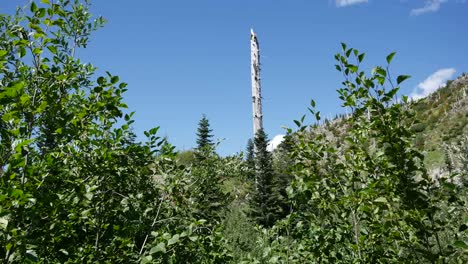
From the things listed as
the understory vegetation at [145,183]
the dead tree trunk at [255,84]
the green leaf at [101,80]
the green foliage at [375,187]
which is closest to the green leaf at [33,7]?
the understory vegetation at [145,183]

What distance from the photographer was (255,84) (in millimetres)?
16172

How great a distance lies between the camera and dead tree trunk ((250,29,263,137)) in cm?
1545

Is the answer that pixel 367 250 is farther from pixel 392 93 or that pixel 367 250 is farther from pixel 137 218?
pixel 137 218

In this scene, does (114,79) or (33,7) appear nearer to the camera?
(33,7)

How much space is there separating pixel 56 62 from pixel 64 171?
4.19 feet

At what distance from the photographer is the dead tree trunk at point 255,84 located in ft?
50.7

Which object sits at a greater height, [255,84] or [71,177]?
[255,84]

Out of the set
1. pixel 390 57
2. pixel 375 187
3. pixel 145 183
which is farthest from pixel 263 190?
pixel 390 57

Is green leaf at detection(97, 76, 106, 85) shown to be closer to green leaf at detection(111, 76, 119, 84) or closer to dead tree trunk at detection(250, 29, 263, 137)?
green leaf at detection(111, 76, 119, 84)

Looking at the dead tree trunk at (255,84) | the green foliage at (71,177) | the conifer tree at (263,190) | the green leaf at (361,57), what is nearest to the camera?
the green foliage at (71,177)

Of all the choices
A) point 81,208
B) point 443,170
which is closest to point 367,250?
point 81,208

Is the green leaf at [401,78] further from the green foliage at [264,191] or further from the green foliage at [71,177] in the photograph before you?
the green foliage at [264,191]

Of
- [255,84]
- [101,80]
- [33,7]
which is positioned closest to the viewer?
[33,7]

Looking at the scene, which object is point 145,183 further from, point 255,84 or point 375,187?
point 255,84
